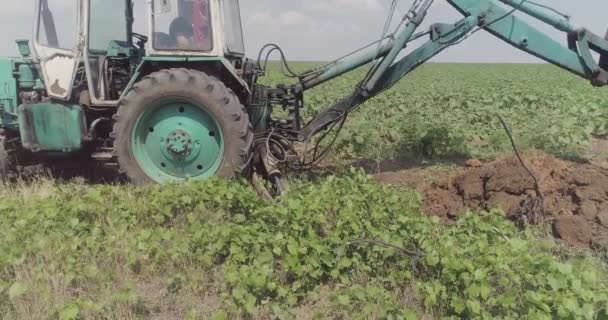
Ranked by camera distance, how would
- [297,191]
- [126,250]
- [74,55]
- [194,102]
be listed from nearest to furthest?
[126,250]
[297,191]
[194,102]
[74,55]

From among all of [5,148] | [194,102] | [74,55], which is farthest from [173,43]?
[5,148]

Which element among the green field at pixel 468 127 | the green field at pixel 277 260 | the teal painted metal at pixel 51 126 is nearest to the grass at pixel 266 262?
the green field at pixel 277 260

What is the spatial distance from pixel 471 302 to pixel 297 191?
246 centimetres

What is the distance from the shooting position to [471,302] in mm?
3002

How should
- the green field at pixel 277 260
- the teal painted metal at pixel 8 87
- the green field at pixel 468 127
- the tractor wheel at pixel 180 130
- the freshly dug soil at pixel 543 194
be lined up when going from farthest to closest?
the green field at pixel 468 127 < the teal painted metal at pixel 8 87 < the tractor wheel at pixel 180 130 < the freshly dug soil at pixel 543 194 < the green field at pixel 277 260

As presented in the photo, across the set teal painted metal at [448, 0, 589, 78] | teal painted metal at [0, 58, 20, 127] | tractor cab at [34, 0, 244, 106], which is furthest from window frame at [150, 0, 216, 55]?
teal painted metal at [448, 0, 589, 78]

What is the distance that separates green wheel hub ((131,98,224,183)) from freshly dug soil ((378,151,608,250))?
2.22 meters

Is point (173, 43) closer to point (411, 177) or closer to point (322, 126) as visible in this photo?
point (322, 126)

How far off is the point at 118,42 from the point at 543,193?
4.60m

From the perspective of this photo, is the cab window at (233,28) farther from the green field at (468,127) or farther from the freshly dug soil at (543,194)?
the freshly dug soil at (543,194)

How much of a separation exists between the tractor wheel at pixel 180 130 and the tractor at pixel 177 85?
1cm

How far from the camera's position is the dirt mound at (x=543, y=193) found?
4.64 metres

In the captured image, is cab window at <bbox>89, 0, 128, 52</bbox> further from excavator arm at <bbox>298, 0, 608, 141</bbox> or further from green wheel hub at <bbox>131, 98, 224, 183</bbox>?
excavator arm at <bbox>298, 0, 608, 141</bbox>

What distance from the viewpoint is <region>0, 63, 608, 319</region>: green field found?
3.18 metres
